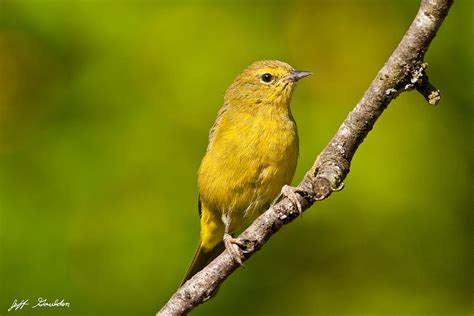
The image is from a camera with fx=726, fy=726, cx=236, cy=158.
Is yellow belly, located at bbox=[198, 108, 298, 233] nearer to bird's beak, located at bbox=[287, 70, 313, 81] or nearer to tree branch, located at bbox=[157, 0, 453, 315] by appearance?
bird's beak, located at bbox=[287, 70, 313, 81]

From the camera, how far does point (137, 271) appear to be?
16.2 ft

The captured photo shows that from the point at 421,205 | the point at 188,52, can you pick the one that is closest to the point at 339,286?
the point at 421,205

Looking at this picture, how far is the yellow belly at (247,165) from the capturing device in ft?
14.5

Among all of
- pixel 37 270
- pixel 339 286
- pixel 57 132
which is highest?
pixel 57 132

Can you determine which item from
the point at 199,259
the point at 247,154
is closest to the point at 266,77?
the point at 247,154

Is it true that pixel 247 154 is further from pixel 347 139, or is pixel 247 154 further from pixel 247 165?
pixel 347 139

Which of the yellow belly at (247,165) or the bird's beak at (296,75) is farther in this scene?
the bird's beak at (296,75)

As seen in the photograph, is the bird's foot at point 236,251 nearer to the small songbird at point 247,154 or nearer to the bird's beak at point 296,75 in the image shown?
the small songbird at point 247,154

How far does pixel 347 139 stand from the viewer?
10.5 feet

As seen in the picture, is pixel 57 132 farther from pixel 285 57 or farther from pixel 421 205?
pixel 421 205

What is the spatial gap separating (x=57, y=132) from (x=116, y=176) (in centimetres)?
54

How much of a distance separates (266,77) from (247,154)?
2.36 ft

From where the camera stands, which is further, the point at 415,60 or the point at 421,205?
the point at 421,205

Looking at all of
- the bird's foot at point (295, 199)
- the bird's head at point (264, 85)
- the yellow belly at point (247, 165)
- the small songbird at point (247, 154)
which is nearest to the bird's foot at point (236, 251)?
the bird's foot at point (295, 199)
